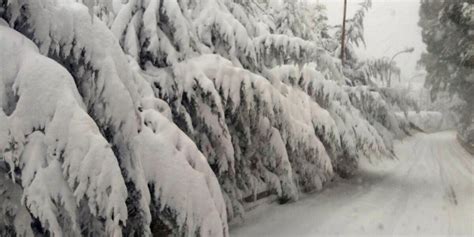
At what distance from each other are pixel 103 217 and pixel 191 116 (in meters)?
3.56

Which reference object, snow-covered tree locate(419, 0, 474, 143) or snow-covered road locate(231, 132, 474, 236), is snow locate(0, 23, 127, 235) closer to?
snow-covered road locate(231, 132, 474, 236)

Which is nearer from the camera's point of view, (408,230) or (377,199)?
(408,230)

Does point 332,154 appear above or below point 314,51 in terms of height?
below

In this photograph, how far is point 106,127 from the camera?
348 cm

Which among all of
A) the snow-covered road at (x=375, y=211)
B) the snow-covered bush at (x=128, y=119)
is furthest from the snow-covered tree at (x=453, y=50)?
the snow-covered bush at (x=128, y=119)

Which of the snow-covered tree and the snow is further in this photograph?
the snow-covered tree

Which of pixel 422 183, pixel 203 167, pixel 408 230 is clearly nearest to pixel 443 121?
pixel 422 183

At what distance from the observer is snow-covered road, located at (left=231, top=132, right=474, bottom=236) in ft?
24.9

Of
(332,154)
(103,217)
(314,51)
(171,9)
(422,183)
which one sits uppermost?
(171,9)

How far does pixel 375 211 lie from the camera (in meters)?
8.97

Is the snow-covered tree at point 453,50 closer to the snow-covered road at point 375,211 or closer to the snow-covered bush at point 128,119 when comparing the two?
the snow-covered road at point 375,211

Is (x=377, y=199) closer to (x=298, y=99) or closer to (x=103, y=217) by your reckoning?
(x=298, y=99)

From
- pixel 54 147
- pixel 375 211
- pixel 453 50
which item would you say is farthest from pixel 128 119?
pixel 453 50

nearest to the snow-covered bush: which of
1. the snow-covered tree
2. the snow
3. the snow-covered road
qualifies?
the snow
